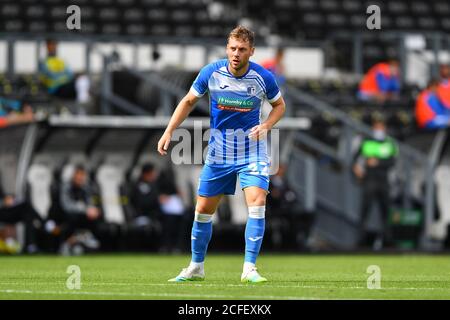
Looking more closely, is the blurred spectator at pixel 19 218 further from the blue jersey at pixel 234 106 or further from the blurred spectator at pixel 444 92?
the blue jersey at pixel 234 106

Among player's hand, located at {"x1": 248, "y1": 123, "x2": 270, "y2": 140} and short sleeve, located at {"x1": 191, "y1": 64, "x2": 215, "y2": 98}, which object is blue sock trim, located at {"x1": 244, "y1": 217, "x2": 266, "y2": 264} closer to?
player's hand, located at {"x1": 248, "y1": 123, "x2": 270, "y2": 140}

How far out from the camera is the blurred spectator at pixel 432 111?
23.6m

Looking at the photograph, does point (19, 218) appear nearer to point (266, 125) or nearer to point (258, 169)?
point (258, 169)

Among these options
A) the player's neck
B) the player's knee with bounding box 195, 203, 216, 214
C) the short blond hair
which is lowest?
the player's knee with bounding box 195, 203, 216, 214

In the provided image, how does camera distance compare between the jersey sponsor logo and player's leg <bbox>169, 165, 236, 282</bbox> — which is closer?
the jersey sponsor logo

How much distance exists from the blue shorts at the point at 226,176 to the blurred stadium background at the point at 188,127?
9385 millimetres

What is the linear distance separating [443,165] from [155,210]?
5.96 metres

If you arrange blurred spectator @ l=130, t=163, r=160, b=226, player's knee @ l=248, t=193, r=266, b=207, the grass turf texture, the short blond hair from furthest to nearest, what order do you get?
1. blurred spectator @ l=130, t=163, r=160, b=226
2. player's knee @ l=248, t=193, r=266, b=207
3. the short blond hair
4. the grass turf texture

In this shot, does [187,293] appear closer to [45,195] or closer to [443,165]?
[45,195]

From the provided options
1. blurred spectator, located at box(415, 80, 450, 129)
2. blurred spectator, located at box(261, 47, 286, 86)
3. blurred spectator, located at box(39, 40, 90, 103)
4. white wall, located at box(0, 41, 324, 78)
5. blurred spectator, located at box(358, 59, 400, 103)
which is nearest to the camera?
blurred spectator, located at box(39, 40, 90, 103)

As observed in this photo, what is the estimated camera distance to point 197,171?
23.1 metres

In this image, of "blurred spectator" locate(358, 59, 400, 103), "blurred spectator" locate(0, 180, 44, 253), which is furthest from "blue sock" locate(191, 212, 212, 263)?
"blurred spectator" locate(358, 59, 400, 103)

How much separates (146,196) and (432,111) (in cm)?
593

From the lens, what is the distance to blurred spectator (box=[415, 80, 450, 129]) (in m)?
23.6
